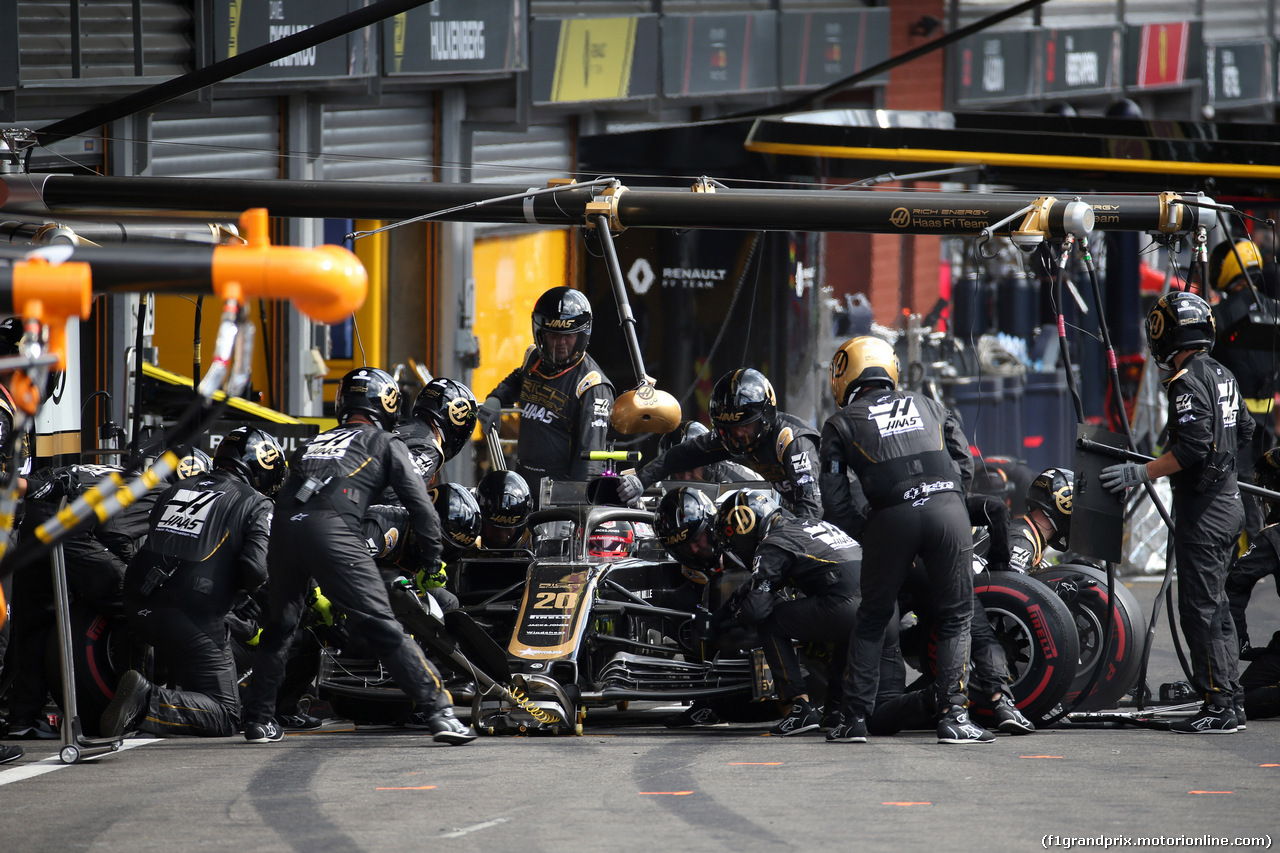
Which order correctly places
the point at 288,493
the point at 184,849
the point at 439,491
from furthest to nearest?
the point at 439,491 → the point at 288,493 → the point at 184,849

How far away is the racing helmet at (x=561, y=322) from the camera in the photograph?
10359 millimetres

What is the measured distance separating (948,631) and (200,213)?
17.5ft

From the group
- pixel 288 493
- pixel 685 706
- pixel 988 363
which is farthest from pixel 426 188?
pixel 988 363

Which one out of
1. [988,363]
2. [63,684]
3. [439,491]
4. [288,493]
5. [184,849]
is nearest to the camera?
[184,849]

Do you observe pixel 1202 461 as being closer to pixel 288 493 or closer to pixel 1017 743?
pixel 1017 743

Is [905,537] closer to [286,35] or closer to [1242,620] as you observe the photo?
[1242,620]

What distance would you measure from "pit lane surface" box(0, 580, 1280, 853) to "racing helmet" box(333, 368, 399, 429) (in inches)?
65.6

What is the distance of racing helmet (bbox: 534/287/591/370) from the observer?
34.0 feet

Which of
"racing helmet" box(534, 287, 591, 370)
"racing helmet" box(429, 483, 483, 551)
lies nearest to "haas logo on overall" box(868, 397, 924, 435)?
"racing helmet" box(429, 483, 483, 551)

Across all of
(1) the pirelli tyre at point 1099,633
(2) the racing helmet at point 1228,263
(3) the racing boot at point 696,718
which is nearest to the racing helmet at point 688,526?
(3) the racing boot at point 696,718

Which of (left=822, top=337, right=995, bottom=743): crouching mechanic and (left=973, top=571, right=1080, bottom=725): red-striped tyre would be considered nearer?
(left=822, top=337, right=995, bottom=743): crouching mechanic

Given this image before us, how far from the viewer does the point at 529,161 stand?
18.5 m

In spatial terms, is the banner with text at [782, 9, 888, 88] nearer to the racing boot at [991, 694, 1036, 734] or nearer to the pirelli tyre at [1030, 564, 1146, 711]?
the pirelli tyre at [1030, 564, 1146, 711]

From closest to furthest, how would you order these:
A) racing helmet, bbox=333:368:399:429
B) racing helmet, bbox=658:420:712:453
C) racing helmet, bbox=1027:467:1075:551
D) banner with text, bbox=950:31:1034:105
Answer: racing helmet, bbox=333:368:399:429
racing helmet, bbox=1027:467:1075:551
racing helmet, bbox=658:420:712:453
banner with text, bbox=950:31:1034:105
